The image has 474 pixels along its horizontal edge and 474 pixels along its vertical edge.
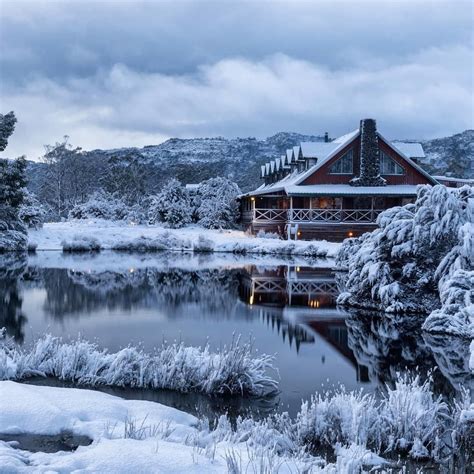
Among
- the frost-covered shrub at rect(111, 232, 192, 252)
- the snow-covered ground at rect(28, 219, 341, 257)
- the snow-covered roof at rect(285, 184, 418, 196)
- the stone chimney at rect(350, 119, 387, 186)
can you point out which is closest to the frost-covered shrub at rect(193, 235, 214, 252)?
the snow-covered ground at rect(28, 219, 341, 257)

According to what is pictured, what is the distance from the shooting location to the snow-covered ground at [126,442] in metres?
4.70

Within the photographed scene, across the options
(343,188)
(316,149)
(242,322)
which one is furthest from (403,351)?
(316,149)

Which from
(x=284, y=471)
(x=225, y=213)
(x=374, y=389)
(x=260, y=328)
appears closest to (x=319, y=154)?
(x=225, y=213)

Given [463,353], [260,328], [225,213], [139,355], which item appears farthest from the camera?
[225,213]

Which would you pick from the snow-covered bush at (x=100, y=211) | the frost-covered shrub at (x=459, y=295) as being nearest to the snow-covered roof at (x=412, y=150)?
the snow-covered bush at (x=100, y=211)

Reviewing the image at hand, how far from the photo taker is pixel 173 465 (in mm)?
4715

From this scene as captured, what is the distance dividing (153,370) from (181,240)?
32246 millimetres

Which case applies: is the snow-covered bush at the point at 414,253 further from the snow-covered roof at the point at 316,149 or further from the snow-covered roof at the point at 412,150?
the snow-covered roof at the point at 412,150

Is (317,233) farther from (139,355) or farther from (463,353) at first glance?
(139,355)

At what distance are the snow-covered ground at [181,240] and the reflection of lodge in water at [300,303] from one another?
322 inches

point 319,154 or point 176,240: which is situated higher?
point 319,154

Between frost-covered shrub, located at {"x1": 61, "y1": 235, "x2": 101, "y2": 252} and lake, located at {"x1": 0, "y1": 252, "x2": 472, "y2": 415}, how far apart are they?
1185cm

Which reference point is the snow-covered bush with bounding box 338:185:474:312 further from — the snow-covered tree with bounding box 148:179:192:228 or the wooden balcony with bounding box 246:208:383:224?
the snow-covered tree with bounding box 148:179:192:228

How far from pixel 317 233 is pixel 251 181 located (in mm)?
63892
